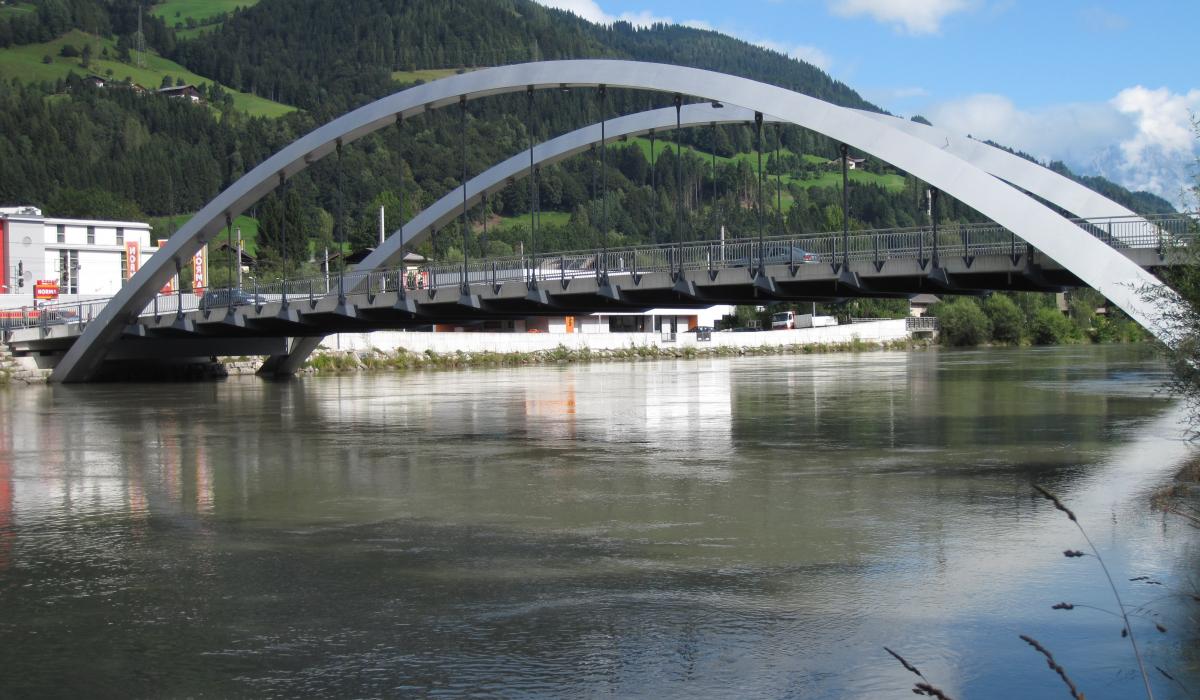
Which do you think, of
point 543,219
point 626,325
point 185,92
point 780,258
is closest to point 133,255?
point 626,325

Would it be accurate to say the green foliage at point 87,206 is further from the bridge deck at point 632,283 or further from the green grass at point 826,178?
the bridge deck at point 632,283

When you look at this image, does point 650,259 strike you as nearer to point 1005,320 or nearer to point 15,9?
point 1005,320

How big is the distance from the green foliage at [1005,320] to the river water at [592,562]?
7513 centimetres

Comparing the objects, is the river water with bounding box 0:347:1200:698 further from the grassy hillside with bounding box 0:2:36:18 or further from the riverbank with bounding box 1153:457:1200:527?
the grassy hillside with bounding box 0:2:36:18

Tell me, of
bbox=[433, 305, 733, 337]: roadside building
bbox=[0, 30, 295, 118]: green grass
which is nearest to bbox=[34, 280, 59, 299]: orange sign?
bbox=[433, 305, 733, 337]: roadside building

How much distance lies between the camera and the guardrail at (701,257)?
26.8 meters

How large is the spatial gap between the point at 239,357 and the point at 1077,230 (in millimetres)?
40866

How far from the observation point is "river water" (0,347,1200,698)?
24.2 feet

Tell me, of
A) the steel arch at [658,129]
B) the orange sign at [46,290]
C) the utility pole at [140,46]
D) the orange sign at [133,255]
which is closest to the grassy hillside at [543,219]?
the orange sign at [133,255]

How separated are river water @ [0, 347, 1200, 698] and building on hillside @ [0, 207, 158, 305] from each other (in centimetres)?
5802

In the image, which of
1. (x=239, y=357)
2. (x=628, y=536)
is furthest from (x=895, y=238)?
(x=239, y=357)

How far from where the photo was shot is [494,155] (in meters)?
135

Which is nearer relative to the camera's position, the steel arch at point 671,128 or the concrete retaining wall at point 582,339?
the steel arch at point 671,128

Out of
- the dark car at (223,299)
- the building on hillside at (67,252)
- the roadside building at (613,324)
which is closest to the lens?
the dark car at (223,299)
